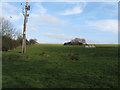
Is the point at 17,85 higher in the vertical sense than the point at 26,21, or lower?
lower

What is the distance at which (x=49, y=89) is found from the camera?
4.70 meters

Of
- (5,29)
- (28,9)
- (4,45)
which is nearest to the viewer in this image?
(28,9)

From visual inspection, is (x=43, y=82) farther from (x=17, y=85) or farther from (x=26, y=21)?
(x=26, y=21)

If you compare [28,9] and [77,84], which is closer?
[77,84]

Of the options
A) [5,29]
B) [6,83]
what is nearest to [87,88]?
[6,83]

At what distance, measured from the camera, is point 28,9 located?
20656mm

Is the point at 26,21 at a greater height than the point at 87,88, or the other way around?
the point at 26,21

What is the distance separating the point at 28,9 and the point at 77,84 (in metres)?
17.4

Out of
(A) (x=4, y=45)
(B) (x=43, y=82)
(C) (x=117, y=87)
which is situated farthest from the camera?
(A) (x=4, y=45)

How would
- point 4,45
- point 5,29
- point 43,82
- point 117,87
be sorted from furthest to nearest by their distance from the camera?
point 5,29, point 4,45, point 43,82, point 117,87

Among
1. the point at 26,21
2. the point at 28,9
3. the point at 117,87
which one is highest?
the point at 28,9

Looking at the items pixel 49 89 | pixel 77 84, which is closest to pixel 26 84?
pixel 49 89

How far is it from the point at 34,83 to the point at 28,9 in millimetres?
16997

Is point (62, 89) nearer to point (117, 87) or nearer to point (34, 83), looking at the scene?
point (34, 83)
